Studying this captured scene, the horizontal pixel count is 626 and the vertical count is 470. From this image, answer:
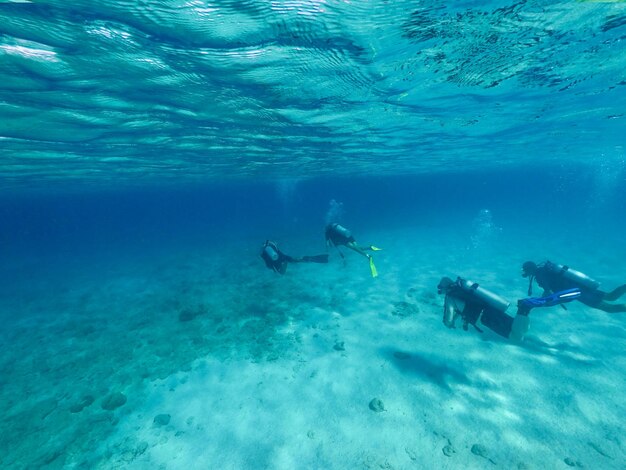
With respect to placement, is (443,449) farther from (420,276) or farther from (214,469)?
(420,276)

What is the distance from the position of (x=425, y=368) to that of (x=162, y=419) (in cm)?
754

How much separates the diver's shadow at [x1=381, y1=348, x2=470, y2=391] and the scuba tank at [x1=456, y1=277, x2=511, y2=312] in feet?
9.18

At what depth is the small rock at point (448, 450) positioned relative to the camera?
7.06m

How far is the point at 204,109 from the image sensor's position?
11.5 metres

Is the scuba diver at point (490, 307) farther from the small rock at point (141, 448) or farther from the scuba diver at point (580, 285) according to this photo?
the small rock at point (141, 448)

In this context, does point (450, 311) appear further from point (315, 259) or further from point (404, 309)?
point (315, 259)

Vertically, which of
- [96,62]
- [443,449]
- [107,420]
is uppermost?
[96,62]

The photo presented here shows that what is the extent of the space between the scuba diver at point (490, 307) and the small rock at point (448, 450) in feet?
8.57

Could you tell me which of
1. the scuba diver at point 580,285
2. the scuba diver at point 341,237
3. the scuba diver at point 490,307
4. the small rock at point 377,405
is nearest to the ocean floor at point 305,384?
the small rock at point 377,405

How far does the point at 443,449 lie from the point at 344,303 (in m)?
8.26

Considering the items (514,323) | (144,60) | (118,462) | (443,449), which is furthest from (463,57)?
(118,462)

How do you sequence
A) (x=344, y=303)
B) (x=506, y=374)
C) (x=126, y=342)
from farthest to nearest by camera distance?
(x=344, y=303) → (x=126, y=342) → (x=506, y=374)

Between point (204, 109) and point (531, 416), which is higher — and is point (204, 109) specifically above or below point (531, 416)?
above

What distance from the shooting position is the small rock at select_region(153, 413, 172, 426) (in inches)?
327
